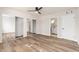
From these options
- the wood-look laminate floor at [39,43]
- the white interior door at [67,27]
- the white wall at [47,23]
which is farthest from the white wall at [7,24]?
the white interior door at [67,27]

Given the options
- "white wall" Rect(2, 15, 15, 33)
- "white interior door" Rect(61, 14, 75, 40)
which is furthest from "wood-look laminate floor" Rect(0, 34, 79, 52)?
"white wall" Rect(2, 15, 15, 33)

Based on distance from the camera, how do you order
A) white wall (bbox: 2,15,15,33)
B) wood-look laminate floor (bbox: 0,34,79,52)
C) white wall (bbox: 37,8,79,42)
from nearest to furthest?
white wall (bbox: 2,15,15,33)
wood-look laminate floor (bbox: 0,34,79,52)
white wall (bbox: 37,8,79,42)

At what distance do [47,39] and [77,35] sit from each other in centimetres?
116

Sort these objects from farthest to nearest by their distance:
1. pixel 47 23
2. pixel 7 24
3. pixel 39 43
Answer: pixel 47 23, pixel 39 43, pixel 7 24

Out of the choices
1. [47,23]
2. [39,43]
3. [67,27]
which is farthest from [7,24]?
[67,27]

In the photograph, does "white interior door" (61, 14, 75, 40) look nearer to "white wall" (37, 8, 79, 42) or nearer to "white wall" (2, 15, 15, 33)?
"white wall" (37, 8, 79, 42)

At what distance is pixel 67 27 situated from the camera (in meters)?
3.48

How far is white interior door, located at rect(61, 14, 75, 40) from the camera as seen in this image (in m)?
3.15

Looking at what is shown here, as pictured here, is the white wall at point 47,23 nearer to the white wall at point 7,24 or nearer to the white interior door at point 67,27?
the white interior door at point 67,27

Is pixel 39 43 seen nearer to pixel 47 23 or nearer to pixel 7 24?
pixel 47 23
